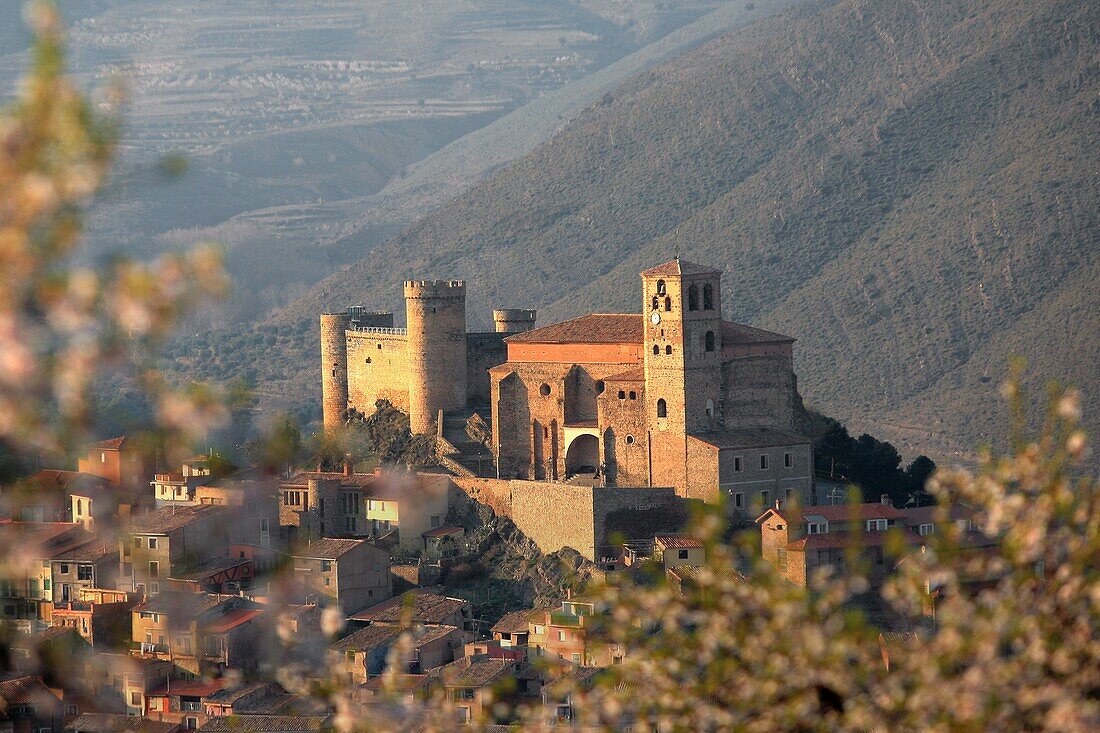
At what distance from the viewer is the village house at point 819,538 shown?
39594 millimetres

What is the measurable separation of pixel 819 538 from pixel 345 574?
10053 mm

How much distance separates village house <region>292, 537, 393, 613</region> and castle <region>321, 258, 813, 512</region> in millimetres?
3703

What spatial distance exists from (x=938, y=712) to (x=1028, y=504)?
1.21 metres

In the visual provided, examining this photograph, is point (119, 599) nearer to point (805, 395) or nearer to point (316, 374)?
point (805, 395)

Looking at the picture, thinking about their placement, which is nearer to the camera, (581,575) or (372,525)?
(581,575)

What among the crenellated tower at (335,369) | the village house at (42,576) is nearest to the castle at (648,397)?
the crenellated tower at (335,369)

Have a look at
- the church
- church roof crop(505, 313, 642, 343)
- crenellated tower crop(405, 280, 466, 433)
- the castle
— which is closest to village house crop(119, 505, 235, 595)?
crenellated tower crop(405, 280, 466, 433)

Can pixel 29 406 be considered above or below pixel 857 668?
above

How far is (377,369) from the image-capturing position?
53.2 m

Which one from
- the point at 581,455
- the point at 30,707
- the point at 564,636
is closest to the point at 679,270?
the point at 581,455

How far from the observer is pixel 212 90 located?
618 ft

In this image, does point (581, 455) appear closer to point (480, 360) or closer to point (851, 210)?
point (480, 360)

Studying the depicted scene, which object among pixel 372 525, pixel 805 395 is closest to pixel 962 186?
pixel 805 395

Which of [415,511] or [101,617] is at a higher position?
[415,511]
